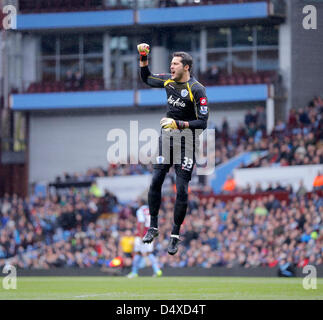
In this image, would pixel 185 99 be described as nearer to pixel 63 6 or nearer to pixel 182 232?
pixel 182 232

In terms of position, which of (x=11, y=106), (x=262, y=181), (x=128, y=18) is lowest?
(x=262, y=181)

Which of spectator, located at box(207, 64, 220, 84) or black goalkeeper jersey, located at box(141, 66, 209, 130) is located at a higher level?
spectator, located at box(207, 64, 220, 84)

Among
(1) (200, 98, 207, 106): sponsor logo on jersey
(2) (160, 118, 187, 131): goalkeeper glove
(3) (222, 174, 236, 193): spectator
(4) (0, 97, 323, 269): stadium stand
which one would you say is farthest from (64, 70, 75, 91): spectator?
(2) (160, 118, 187, 131): goalkeeper glove

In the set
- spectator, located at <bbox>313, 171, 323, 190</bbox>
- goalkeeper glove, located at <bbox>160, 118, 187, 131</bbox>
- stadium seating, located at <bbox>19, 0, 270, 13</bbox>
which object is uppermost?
stadium seating, located at <bbox>19, 0, 270, 13</bbox>

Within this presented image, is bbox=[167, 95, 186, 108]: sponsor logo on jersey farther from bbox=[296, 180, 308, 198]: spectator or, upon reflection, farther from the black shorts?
bbox=[296, 180, 308, 198]: spectator

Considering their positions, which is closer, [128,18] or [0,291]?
[0,291]

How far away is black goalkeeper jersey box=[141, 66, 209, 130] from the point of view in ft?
38.4

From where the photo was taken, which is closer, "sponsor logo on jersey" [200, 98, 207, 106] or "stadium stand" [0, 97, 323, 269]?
"sponsor logo on jersey" [200, 98, 207, 106]

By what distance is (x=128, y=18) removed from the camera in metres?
37.5

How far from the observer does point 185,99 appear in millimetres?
11922

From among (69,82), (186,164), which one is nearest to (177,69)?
(186,164)
